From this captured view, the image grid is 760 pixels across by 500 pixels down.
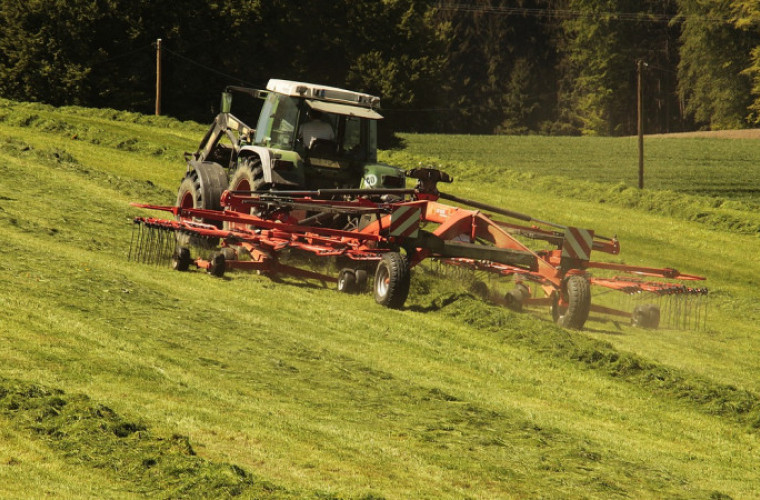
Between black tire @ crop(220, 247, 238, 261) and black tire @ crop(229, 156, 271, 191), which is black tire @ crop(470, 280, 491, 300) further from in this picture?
black tire @ crop(220, 247, 238, 261)

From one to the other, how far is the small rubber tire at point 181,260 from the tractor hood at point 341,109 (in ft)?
8.64

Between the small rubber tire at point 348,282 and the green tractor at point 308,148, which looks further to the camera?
the green tractor at point 308,148

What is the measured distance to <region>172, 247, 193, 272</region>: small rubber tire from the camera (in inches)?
499

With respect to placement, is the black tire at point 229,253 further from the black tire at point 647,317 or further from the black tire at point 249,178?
the black tire at point 647,317

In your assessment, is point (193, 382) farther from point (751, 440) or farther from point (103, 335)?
point (751, 440)

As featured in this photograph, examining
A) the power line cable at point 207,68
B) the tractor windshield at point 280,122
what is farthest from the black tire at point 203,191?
the power line cable at point 207,68

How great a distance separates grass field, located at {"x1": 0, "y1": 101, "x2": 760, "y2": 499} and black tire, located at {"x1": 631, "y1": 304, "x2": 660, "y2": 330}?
0.92ft

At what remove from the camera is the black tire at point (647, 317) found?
1302 cm

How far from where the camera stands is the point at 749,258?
66.9ft

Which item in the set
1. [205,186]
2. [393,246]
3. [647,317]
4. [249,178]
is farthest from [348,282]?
[647,317]

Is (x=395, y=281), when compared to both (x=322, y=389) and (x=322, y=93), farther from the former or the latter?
(x=322, y=389)

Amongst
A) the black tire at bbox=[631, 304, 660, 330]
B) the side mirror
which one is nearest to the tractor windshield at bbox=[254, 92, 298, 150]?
the side mirror

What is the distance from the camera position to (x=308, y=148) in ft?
45.3

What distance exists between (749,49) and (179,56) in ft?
147
